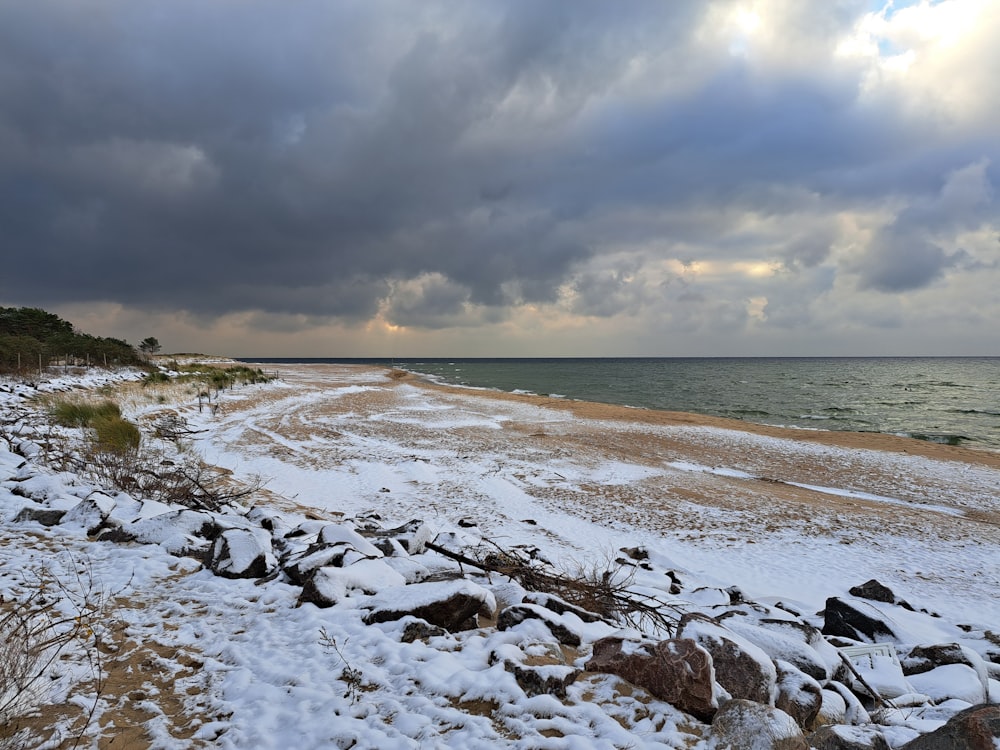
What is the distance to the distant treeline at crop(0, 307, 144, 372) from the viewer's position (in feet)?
95.9

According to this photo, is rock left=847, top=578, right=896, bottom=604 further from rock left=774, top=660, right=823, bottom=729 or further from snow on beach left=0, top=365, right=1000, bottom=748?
rock left=774, top=660, right=823, bottom=729

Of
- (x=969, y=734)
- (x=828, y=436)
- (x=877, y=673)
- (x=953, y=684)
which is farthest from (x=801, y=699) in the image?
(x=828, y=436)

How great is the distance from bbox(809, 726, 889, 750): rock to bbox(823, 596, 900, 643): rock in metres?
3.60

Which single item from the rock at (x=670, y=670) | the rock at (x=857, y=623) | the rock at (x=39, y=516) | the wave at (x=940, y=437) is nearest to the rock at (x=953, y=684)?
the rock at (x=857, y=623)

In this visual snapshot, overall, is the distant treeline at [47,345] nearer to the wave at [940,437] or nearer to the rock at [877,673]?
the rock at [877,673]

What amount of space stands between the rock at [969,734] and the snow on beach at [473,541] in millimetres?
743

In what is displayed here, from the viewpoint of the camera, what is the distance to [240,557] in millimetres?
5242

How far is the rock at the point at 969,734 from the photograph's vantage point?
2.32 meters

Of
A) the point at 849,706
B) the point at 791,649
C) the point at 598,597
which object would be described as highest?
the point at 791,649

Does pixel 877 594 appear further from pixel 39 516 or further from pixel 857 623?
pixel 39 516

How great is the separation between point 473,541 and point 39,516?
5.90m

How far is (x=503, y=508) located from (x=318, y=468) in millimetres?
6235

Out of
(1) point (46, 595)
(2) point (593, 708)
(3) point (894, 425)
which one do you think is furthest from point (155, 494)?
(3) point (894, 425)

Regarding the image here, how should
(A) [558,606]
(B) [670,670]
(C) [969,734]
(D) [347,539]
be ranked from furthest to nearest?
1. (D) [347,539]
2. (A) [558,606]
3. (B) [670,670]
4. (C) [969,734]
